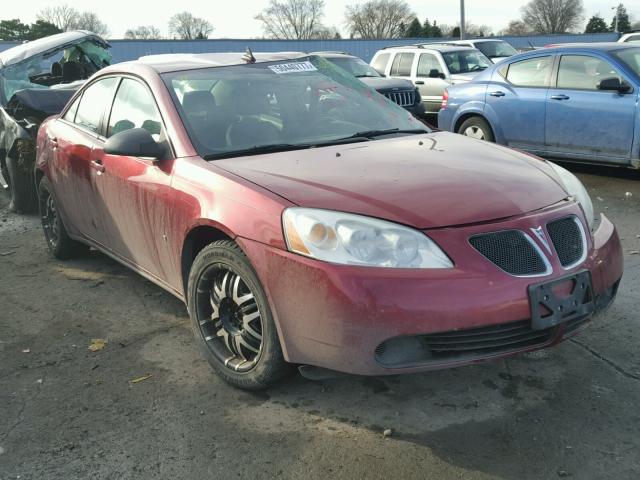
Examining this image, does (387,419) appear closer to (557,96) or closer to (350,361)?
(350,361)

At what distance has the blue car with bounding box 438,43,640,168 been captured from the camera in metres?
7.60

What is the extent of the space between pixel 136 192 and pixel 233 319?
107 cm

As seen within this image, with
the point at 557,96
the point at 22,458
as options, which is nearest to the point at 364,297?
the point at 22,458

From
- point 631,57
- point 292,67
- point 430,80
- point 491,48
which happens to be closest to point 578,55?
point 631,57

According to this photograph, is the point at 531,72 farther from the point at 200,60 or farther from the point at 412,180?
Result: the point at 412,180

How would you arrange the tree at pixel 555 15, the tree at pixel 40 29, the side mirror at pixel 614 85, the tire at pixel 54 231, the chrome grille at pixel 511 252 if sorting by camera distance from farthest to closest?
the tree at pixel 555 15, the tree at pixel 40 29, the side mirror at pixel 614 85, the tire at pixel 54 231, the chrome grille at pixel 511 252

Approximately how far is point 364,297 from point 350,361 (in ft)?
0.98

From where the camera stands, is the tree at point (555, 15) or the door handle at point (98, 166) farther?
the tree at point (555, 15)

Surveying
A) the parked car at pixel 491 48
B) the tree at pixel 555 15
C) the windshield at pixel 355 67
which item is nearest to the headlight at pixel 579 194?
the windshield at pixel 355 67

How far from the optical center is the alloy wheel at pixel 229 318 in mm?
3154

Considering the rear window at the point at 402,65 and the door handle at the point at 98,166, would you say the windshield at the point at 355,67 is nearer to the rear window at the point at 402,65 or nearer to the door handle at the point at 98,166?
the rear window at the point at 402,65

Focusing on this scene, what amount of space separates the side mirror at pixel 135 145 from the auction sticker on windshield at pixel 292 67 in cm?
102

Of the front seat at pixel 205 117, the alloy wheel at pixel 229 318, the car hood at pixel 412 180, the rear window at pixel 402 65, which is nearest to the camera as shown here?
the car hood at pixel 412 180

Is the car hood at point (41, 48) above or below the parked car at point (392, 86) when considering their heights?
above
